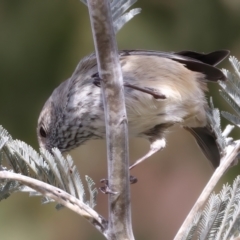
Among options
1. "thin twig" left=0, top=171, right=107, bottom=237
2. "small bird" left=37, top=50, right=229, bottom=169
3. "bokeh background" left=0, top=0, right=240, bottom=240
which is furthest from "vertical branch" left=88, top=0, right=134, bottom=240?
"bokeh background" left=0, top=0, right=240, bottom=240

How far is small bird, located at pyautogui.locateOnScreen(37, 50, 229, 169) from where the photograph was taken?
1948mm

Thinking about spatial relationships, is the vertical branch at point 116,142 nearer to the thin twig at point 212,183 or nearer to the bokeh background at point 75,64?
the thin twig at point 212,183

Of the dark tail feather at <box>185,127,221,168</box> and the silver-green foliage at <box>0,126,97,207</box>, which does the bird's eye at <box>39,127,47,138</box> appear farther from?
the silver-green foliage at <box>0,126,97,207</box>

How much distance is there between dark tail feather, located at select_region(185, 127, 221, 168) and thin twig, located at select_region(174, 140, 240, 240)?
688 mm

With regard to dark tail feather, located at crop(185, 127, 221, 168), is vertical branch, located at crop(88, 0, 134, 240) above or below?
above

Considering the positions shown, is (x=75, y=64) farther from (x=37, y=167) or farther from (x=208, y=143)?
(x=37, y=167)

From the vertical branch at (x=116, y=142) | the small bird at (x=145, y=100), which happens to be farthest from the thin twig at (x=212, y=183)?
the small bird at (x=145, y=100)

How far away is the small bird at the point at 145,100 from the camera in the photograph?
195cm

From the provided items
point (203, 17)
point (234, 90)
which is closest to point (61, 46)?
point (203, 17)

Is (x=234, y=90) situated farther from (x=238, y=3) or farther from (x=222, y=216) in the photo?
(x=238, y=3)

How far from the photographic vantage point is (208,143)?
227 cm

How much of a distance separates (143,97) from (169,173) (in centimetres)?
154

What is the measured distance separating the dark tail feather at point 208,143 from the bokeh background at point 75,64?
1079 millimetres

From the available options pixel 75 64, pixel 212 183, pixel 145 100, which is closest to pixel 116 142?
pixel 212 183
